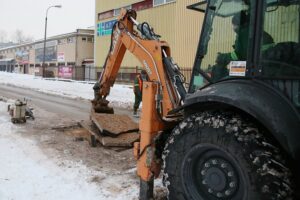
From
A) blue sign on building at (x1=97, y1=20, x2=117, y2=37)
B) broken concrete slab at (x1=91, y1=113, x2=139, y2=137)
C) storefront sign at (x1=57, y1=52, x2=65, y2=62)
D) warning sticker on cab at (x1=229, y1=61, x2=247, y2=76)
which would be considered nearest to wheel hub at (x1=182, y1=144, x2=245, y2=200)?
warning sticker on cab at (x1=229, y1=61, x2=247, y2=76)

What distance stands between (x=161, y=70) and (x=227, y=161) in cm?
239

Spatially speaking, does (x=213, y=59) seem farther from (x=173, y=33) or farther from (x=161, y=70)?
(x=173, y=33)

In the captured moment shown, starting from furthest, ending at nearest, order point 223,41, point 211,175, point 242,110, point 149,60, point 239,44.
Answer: point 149,60, point 223,41, point 239,44, point 211,175, point 242,110

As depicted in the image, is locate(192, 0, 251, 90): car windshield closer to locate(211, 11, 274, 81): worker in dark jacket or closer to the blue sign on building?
locate(211, 11, 274, 81): worker in dark jacket

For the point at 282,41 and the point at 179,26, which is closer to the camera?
the point at 282,41

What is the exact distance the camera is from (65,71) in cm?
4641

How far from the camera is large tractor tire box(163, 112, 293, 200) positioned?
3.25 m

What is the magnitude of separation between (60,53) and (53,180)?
164 feet

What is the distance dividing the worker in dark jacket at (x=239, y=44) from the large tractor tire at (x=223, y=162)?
558 millimetres

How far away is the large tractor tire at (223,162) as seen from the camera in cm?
325

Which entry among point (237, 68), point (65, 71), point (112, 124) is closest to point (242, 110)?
point (237, 68)

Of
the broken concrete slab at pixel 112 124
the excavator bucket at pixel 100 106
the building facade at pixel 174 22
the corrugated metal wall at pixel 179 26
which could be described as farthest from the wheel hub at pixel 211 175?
the corrugated metal wall at pixel 179 26

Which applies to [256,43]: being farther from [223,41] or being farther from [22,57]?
[22,57]

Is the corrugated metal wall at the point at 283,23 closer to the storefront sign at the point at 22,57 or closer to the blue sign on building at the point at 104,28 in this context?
the blue sign on building at the point at 104,28
